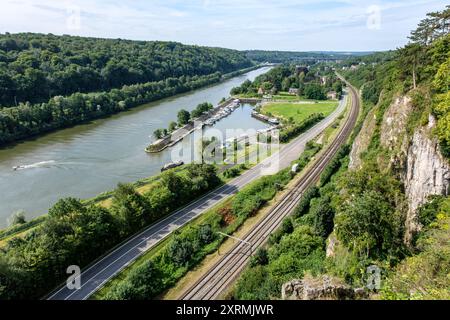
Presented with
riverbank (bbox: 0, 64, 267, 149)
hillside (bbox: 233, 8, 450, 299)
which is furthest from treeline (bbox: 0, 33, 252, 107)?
hillside (bbox: 233, 8, 450, 299)

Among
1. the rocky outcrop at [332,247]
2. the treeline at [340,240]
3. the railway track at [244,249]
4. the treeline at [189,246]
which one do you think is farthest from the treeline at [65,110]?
the rocky outcrop at [332,247]

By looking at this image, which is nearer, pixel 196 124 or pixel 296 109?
pixel 196 124

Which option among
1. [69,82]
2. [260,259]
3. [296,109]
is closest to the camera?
[260,259]

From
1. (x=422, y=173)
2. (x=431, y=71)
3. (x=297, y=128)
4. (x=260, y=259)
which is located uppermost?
(x=431, y=71)

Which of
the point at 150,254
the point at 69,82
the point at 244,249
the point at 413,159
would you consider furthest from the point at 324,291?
Result: the point at 69,82

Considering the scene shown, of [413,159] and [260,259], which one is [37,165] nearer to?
[260,259]
